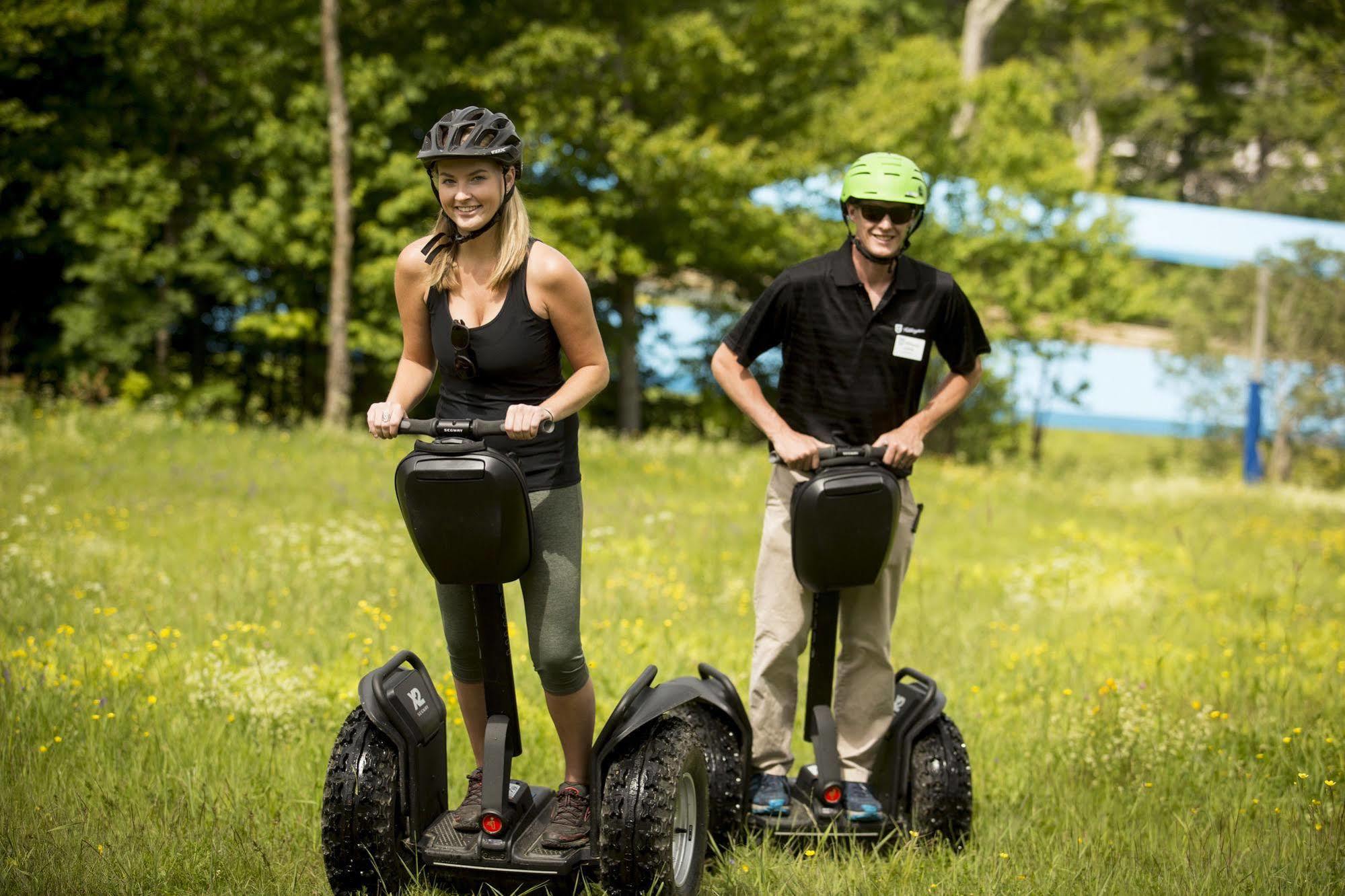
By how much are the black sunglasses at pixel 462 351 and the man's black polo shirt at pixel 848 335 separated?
0.99m

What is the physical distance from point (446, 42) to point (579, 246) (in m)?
3.85

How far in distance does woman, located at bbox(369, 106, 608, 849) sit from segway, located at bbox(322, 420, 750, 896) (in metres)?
0.09

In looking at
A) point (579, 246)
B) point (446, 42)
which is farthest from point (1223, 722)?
point (446, 42)

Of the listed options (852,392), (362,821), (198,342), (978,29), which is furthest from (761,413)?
(978,29)

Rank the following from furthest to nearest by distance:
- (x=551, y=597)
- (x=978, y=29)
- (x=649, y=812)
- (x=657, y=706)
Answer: (x=978, y=29), (x=657, y=706), (x=551, y=597), (x=649, y=812)

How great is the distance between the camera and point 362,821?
10.9ft

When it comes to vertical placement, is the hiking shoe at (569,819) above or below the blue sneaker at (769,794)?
above

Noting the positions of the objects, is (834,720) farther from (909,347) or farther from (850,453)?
(909,347)

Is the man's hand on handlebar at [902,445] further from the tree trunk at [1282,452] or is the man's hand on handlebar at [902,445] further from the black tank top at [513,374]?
the tree trunk at [1282,452]

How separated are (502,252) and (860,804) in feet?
6.71

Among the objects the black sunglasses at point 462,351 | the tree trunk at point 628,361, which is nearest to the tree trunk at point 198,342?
the tree trunk at point 628,361

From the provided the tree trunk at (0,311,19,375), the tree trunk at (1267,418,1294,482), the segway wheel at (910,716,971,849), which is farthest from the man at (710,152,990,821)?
the tree trunk at (1267,418,1294,482)

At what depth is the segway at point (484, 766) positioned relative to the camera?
125 inches

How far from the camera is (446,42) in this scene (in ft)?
65.8
